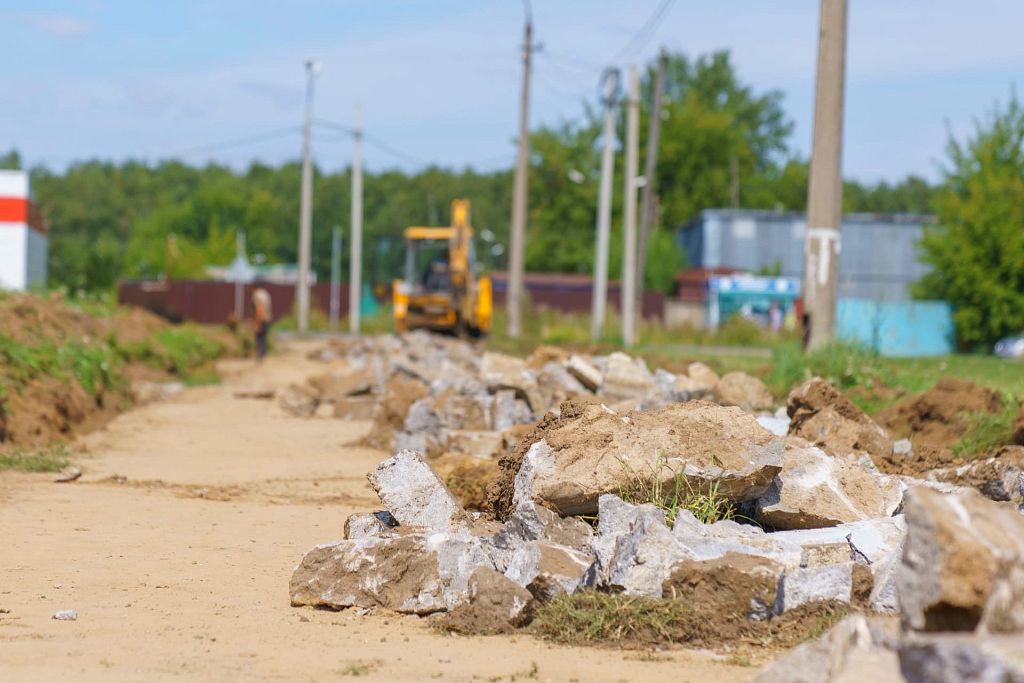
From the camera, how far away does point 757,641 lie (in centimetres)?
593

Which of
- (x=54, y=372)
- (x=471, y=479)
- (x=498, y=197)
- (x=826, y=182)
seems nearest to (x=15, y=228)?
A: (x=54, y=372)

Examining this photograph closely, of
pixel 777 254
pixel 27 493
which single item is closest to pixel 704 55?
pixel 777 254

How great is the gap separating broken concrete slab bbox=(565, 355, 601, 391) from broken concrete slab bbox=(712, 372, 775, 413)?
149 centimetres

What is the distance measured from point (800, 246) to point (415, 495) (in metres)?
61.4

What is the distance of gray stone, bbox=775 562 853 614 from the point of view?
20.1 ft

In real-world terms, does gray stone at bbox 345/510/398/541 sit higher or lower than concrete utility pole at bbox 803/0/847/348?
lower

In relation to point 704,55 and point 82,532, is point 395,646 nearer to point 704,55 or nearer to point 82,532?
point 82,532

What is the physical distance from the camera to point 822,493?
296 inches

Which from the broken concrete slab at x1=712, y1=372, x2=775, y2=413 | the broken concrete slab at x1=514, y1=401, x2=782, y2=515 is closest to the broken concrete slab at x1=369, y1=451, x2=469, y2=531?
the broken concrete slab at x1=514, y1=401, x2=782, y2=515

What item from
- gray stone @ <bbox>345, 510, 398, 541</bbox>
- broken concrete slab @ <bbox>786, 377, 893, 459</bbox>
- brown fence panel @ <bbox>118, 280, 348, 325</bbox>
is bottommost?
brown fence panel @ <bbox>118, 280, 348, 325</bbox>

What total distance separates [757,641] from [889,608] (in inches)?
23.6

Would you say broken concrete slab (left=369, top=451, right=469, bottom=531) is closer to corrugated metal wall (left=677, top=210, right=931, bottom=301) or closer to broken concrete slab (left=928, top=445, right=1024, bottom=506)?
broken concrete slab (left=928, top=445, right=1024, bottom=506)

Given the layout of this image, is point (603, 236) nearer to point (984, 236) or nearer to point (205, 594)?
point (984, 236)

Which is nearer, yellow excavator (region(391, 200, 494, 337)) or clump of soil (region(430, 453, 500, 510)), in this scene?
clump of soil (region(430, 453, 500, 510))
